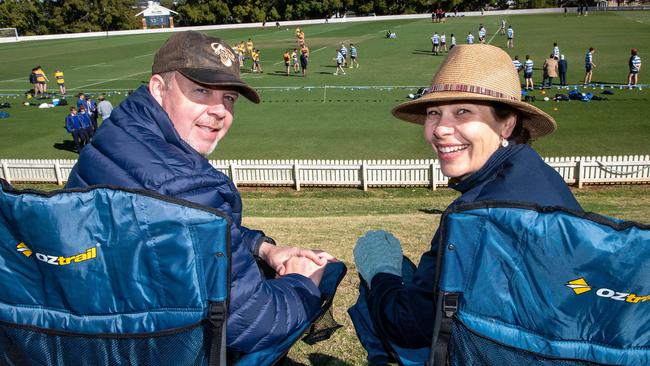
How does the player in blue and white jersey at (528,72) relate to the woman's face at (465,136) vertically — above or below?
below

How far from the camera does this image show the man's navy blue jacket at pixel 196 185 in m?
2.14

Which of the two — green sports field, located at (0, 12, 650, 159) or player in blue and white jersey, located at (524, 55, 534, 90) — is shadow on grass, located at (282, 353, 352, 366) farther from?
player in blue and white jersey, located at (524, 55, 534, 90)

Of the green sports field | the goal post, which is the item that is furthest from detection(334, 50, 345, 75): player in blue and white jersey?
the goal post

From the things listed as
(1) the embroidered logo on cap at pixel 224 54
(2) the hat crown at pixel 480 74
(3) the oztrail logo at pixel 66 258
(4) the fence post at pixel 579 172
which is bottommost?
(4) the fence post at pixel 579 172

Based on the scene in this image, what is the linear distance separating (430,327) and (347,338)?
2.79 metres

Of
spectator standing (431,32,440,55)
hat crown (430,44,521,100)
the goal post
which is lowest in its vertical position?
hat crown (430,44,521,100)

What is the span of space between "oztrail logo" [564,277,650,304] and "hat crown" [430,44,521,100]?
1.20 meters

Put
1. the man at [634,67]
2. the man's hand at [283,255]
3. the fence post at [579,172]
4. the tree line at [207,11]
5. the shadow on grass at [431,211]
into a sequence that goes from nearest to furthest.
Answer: the man's hand at [283,255] < the shadow on grass at [431,211] < the fence post at [579,172] < the man at [634,67] < the tree line at [207,11]

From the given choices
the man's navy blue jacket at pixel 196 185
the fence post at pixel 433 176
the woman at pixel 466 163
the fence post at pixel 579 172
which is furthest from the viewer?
the fence post at pixel 433 176

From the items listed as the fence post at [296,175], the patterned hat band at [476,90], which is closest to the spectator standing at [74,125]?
the fence post at [296,175]

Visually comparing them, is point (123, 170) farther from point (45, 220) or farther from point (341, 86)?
point (341, 86)

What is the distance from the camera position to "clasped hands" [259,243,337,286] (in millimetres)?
2729

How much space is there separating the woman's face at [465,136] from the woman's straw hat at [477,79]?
0.10 m

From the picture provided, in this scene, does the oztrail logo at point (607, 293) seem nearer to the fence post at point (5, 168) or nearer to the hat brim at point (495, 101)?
the hat brim at point (495, 101)
